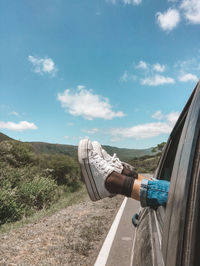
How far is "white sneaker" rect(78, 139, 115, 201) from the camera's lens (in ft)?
6.25

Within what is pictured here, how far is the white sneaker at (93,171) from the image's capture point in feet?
6.25

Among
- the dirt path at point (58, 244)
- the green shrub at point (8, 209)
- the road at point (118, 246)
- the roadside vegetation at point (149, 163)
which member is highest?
the roadside vegetation at point (149, 163)

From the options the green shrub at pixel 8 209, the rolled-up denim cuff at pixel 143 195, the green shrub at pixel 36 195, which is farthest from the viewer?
the green shrub at pixel 36 195

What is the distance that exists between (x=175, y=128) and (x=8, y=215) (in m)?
8.90

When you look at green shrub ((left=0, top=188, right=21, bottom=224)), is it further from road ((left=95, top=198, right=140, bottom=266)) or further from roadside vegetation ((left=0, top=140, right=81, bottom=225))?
road ((left=95, top=198, right=140, bottom=266))

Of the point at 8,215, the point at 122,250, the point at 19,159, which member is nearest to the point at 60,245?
the point at 122,250

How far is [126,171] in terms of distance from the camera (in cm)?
215

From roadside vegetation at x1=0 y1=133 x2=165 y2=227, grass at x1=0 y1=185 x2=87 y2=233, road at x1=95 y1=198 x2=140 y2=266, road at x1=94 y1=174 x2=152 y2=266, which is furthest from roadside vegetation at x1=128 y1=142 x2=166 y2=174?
road at x1=95 y1=198 x2=140 y2=266

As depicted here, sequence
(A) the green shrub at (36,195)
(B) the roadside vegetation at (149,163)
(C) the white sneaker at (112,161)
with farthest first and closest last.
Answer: (B) the roadside vegetation at (149,163) → (A) the green shrub at (36,195) → (C) the white sneaker at (112,161)

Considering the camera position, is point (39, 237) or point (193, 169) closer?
point (193, 169)

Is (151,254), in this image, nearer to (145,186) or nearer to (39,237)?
(145,186)

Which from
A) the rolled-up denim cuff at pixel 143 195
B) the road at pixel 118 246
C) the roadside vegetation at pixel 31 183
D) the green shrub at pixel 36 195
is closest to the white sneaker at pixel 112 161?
the rolled-up denim cuff at pixel 143 195

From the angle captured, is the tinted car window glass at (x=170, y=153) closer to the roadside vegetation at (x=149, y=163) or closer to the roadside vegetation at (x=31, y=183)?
the roadside vegetation at (x=31, y=183)

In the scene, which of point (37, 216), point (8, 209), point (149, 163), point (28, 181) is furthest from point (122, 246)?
point (149, 163)
